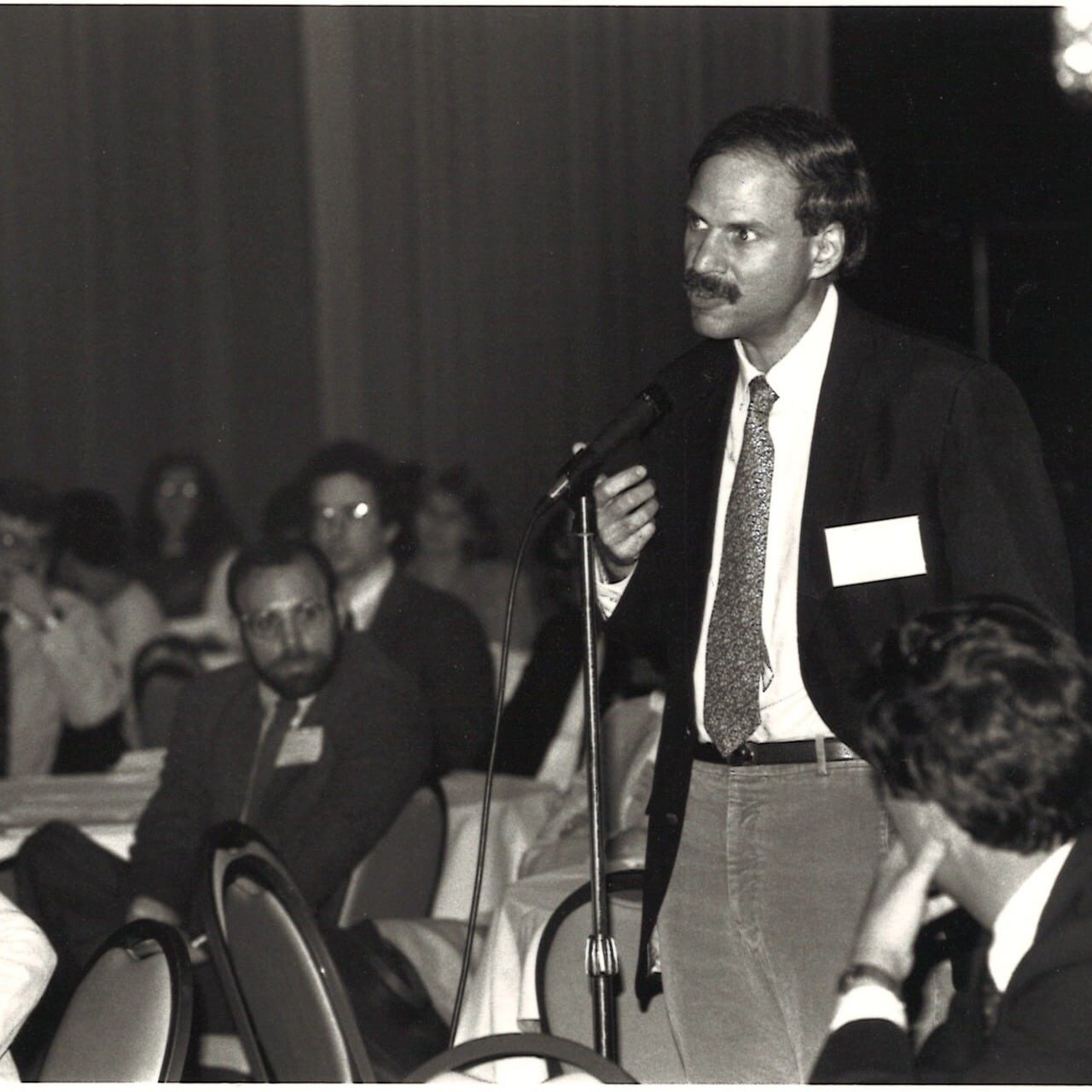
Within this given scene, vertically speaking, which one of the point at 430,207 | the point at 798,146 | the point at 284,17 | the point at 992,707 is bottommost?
the point at 992,707

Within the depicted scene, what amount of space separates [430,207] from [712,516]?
6738 millimetres

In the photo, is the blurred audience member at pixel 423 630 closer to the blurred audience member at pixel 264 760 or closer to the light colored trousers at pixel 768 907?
the blurred audience member at pixel 264 760

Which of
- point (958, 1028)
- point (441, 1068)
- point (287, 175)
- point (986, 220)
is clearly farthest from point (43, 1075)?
point (287, 175)

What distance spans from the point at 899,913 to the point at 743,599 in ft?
2.40

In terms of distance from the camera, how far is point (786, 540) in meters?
2.11

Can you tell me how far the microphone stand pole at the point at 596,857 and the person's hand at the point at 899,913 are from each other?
1.95 ft

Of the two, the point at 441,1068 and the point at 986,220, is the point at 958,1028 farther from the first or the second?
the point at 986,220

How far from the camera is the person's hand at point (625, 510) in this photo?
2.06m

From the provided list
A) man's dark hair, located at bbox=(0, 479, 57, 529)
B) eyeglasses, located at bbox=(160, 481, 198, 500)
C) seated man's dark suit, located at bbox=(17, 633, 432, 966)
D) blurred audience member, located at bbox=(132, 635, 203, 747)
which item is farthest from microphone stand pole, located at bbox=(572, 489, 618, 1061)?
eyeglasses, located at bbox=(160, 481, 198, 500)

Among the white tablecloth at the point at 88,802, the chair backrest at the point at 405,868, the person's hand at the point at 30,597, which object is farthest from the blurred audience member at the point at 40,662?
the chair backrest at the point at 405,868

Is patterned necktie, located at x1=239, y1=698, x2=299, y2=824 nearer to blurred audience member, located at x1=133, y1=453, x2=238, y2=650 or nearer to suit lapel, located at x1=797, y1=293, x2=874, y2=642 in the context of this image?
suit lapel, located at x1=797, y1=293, x2=874, y2=642

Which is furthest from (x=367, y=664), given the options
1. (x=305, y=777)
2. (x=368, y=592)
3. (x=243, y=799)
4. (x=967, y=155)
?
(x=967, y=155)

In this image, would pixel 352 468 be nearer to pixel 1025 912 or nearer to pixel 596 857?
pixel 596 857

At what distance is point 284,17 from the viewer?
9344mm
